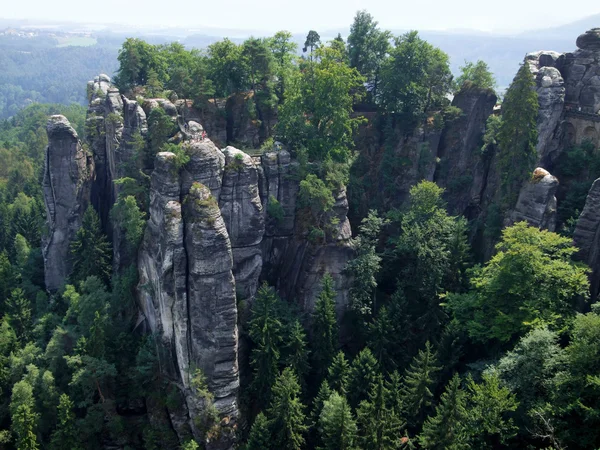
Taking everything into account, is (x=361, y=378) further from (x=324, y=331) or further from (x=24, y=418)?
(x=24, y=418)

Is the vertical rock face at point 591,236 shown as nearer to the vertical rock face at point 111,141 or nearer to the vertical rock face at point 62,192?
the vertical rock face at point 111,141

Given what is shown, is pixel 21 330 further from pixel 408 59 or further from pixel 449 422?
pixel 408 59

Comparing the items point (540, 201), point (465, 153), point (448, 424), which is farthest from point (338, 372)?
point (465, 153)

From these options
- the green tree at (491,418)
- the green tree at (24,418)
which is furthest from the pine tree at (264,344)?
the green tree at (24,418)

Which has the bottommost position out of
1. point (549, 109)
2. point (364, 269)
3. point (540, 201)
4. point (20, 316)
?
point (20, 316)

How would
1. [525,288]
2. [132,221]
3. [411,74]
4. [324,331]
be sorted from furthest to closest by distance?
[411,74], [132,221], [324,331], [525,288]

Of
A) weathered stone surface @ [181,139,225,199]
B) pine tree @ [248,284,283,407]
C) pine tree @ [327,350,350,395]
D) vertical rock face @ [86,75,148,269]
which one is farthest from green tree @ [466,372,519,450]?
vertical rock face @ [86,75,148,269]
